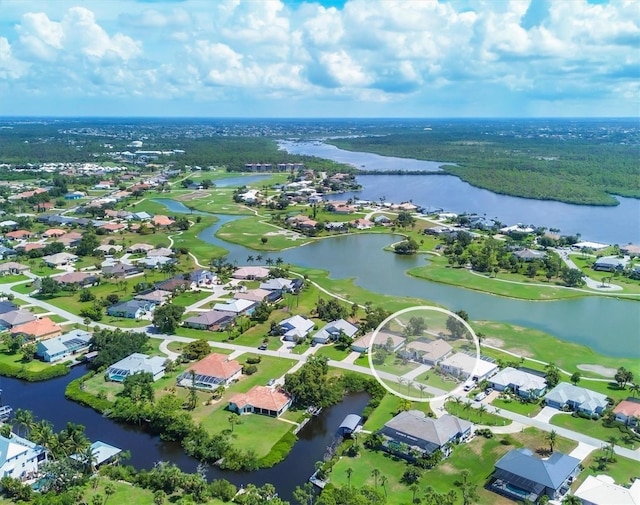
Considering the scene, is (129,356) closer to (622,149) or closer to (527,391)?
(527,391)

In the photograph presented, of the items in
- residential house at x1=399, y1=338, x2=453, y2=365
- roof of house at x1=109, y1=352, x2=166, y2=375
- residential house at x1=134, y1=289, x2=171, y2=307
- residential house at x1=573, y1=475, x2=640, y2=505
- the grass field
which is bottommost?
the grass field

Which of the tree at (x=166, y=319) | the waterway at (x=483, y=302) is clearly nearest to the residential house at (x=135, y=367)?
the tree at (x=166, y=319)

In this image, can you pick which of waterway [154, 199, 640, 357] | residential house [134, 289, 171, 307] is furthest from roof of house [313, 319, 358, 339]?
residential house [134, 289, 171, 307]

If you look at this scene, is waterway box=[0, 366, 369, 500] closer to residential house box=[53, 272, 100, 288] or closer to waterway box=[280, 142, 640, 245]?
residential house box=[53, 272, 100, 288]

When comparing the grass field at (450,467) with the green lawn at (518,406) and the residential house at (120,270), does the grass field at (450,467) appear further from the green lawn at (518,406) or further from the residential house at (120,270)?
the residential house at (120,270)

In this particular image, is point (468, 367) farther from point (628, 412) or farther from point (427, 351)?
point (628, 412)

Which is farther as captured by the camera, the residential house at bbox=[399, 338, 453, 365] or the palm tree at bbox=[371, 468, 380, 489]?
the residential house at bbox=[399, 338, 453, 365]

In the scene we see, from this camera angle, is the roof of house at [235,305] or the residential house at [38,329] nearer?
the residential house at [38,329]

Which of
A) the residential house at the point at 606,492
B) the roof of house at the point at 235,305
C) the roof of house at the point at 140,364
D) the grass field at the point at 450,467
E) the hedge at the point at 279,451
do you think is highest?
the residential house at the point at 606,492
